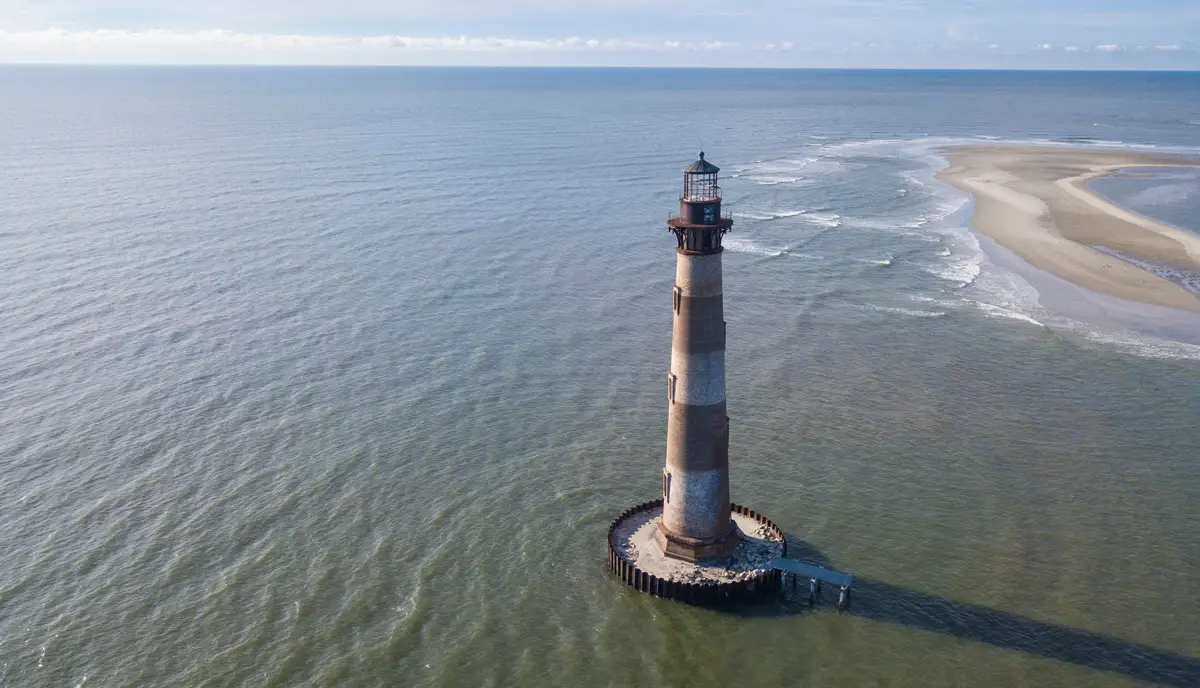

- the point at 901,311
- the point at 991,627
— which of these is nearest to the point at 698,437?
the point at 991,627

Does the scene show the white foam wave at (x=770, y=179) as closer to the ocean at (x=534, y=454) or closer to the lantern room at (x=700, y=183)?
the ocean at (x=534, y=454)

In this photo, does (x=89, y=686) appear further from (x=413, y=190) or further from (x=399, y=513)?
(x=413, y=190)

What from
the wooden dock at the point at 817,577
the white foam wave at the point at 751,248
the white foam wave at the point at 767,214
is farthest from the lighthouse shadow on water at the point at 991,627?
the white foam wave at the point at 767,214

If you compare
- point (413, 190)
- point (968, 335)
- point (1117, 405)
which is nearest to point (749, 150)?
point (413, 190)

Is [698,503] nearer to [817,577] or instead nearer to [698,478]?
[698,478]

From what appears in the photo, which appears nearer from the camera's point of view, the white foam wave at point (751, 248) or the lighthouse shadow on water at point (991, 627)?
the lighthouse shadow on water at point (991, 627)

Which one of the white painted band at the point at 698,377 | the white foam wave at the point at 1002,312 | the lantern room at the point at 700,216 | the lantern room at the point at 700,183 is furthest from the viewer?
the white foam wave at the point at 1002,312

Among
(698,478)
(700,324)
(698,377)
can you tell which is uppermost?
(700,324)
